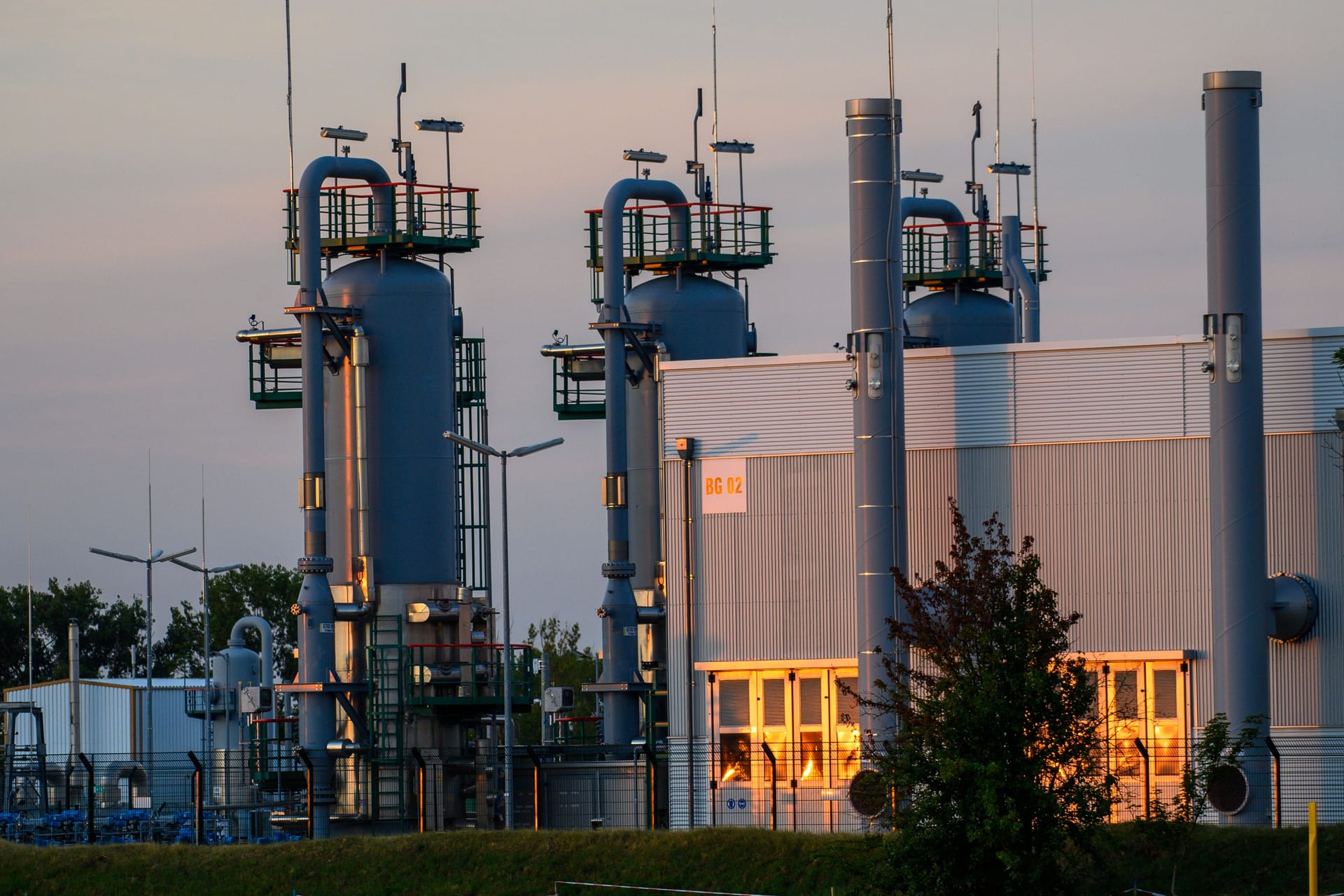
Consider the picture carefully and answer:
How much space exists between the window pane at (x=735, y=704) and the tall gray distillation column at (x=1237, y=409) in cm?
969

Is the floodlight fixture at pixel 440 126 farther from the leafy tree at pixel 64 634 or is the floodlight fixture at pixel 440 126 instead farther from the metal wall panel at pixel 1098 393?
the leafy tree at pixel 64 634

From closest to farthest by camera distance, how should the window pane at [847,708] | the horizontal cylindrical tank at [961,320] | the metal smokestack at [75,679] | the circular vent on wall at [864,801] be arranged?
the circular vent on wall at [864,801], the window pane at [847,708], the horizontal cylindrical tank at [961,320], the metal smokestack at [75,679]

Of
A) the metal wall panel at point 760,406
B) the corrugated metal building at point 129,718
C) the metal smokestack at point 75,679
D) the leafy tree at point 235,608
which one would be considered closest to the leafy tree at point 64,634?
the leafy tree at point 235,608

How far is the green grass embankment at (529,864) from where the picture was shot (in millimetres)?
34438

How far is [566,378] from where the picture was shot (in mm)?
58781

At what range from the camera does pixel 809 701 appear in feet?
148

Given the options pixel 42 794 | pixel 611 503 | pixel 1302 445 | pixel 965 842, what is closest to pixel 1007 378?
pixel 1302 445

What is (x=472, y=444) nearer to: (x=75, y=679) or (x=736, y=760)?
(x=736, y=760)

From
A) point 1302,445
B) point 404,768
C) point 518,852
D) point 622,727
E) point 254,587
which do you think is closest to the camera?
point 518,852

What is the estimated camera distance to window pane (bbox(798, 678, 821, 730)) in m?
44.9

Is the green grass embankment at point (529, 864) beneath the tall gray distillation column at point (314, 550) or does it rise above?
beneath

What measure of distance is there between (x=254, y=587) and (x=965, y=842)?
105 m

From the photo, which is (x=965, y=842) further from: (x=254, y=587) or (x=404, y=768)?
(x=254, y=587)

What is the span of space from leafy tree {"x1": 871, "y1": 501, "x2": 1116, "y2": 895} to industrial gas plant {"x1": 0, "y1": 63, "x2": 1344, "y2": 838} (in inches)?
158
